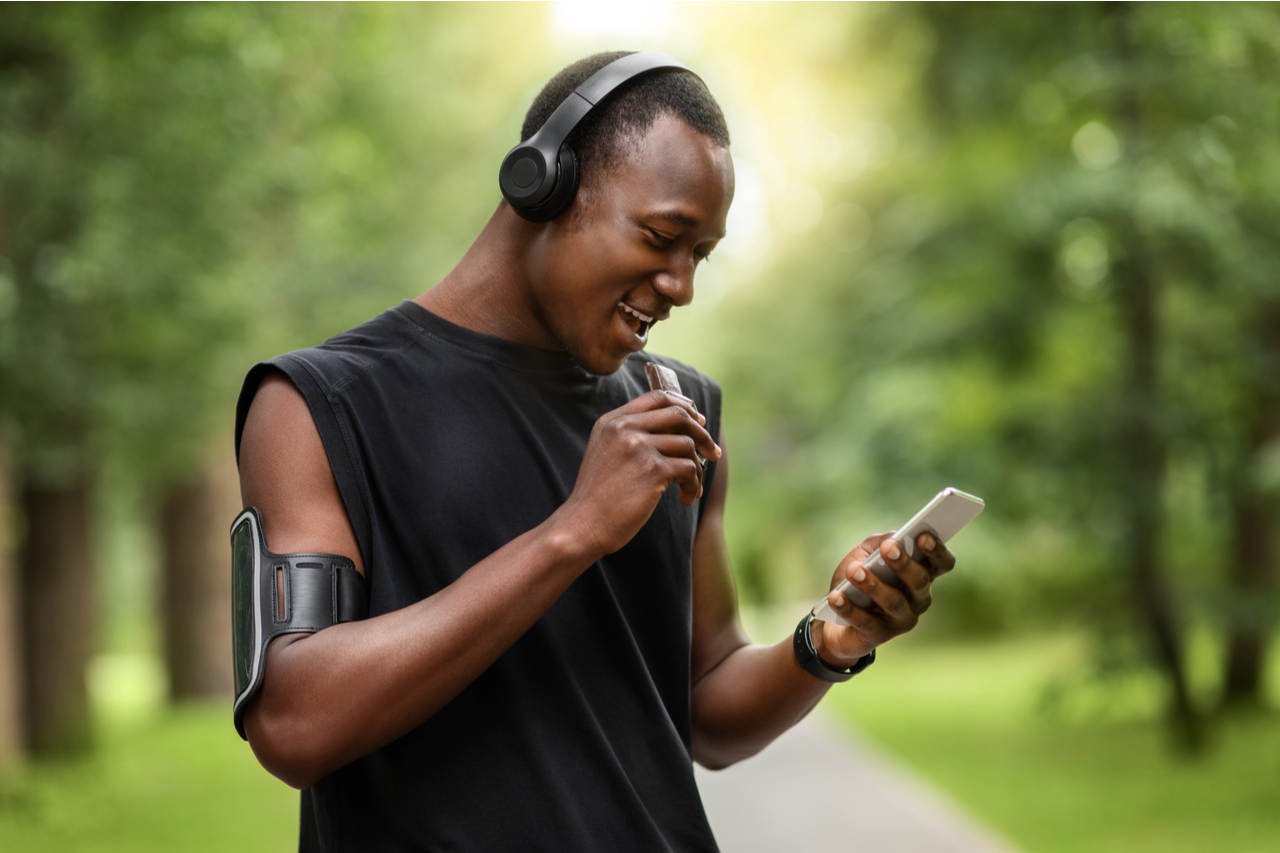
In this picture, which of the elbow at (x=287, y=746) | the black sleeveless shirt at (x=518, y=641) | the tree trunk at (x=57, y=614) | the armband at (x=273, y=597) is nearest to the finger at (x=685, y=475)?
the black sleeveless shirt at (x=518, y=641)

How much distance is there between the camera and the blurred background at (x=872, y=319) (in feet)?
27.7

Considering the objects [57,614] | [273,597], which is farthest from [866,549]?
[57,614]

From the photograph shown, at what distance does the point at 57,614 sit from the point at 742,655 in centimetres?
1170

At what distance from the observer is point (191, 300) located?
9.60 meters

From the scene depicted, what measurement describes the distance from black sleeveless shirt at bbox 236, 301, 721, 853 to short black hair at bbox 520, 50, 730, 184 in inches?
12.6

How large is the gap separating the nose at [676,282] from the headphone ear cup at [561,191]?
0.18 m

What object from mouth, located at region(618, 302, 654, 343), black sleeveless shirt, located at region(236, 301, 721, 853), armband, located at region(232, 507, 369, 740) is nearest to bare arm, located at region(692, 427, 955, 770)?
black sleeveless shirt, located at region(236, 301, 721, 853)

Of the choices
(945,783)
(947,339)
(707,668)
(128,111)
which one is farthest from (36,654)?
(707,668)

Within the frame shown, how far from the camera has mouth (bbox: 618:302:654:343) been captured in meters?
1.82

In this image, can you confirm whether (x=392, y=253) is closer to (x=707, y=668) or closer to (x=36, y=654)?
(x=36, y=654)

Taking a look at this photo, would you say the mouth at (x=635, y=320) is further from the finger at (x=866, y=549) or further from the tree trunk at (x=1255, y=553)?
the tree trunk at (x=1255, y=553)

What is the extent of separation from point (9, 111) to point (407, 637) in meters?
7.50

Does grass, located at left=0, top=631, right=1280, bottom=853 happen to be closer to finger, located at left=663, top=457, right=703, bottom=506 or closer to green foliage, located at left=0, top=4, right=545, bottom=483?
green foliage, located at left=0, top=4, right=545, bottom=483

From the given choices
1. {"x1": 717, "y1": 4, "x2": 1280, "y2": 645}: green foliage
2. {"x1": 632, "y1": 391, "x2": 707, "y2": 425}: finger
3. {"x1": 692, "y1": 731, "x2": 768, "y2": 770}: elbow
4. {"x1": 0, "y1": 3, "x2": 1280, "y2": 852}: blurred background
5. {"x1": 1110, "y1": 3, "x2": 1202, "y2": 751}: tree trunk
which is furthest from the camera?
{"x1": 1110, "y1": 3, "x2": 1202, "y2": 751}: tree trunk
